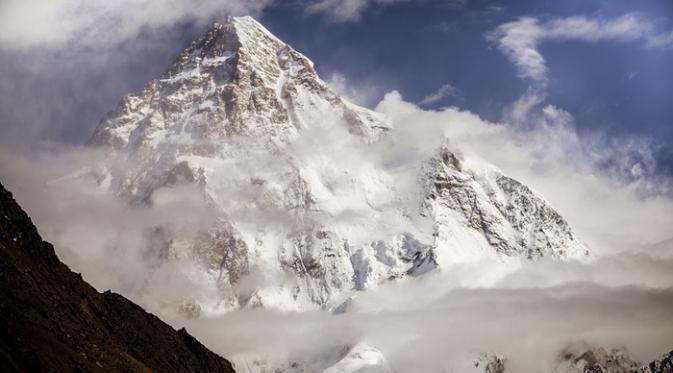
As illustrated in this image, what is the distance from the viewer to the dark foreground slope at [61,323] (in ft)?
325

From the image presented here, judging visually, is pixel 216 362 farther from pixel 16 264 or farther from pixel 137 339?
pixel 16 264

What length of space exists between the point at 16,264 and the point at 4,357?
29648mm

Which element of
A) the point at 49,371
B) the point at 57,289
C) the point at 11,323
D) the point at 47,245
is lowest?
Result: the point at 49,371

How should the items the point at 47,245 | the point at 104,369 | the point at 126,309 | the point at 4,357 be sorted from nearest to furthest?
the point at 4,357
the point at 104,369
the point at 47,245
the point at 126,309

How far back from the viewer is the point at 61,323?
113250 millimetres

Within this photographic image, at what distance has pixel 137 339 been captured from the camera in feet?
466

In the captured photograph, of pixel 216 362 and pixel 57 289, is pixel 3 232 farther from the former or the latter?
pixel 216 362

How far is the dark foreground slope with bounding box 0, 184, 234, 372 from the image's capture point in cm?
9919

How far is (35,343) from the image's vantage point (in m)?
100

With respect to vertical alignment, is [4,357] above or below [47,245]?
below

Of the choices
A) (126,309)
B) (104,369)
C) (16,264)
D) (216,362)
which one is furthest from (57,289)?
(216,362)

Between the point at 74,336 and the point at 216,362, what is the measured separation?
2136 inches

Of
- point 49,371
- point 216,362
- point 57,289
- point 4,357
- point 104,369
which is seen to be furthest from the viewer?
point 216,362

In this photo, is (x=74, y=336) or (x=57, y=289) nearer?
(x=74, y=336)
